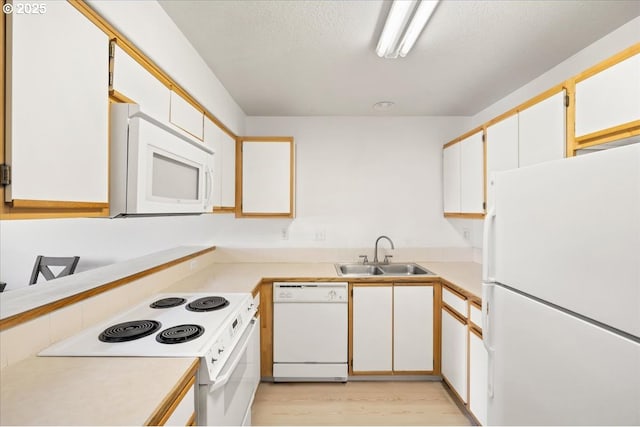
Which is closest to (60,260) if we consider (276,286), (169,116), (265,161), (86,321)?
(86,321)

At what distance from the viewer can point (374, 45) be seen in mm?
1778

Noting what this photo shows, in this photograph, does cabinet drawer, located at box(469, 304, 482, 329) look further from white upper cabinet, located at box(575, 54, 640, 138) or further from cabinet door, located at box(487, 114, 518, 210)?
white upper cabinet, located at box(575, 54, 640, 138)

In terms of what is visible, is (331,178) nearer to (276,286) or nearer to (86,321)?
(276,286)

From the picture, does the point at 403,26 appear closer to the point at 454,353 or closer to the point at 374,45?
the point at 374,45

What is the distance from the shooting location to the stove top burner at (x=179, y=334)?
1208mm

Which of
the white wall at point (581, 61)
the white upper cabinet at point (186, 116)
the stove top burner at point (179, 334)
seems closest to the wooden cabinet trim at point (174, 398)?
the stove top burner at point (179, 334)

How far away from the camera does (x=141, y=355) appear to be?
1.09 meters

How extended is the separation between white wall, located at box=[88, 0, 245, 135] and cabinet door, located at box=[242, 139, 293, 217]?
0.55 meters

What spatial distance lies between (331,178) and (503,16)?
1916 millimetres

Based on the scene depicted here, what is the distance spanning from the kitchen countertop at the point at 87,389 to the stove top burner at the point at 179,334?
13cm

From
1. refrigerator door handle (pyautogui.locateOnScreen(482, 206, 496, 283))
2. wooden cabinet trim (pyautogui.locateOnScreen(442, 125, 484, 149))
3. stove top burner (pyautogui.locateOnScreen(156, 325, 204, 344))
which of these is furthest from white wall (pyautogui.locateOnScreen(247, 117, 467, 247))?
stove top burner (pyautogui.locateOnScreen(156, 325, 204, 344))

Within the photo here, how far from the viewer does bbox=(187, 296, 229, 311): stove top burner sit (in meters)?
1.61

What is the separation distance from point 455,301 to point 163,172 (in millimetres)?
2095

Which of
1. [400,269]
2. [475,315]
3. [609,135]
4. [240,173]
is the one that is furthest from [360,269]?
[609,135]
